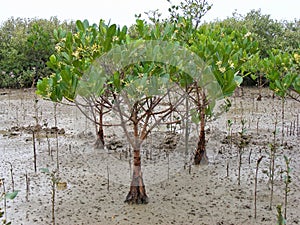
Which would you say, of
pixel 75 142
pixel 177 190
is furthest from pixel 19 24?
pixel 177 190

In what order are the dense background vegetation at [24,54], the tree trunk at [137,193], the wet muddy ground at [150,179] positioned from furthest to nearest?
→ the dense background vegetation at [24,54]
the tree trunk at [137,193]
the wet muddy ground at [150,179]

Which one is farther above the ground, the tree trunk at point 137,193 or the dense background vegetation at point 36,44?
the dense background vegetation at point 36,44

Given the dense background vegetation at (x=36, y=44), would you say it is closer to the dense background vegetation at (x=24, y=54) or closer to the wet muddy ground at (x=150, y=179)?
the dense background vegetation at (x=24, y=54)

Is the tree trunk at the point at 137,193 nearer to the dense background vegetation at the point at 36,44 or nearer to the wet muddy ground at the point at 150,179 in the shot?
the wet muddy ground at the point at 150,179

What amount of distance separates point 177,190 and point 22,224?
137 cm

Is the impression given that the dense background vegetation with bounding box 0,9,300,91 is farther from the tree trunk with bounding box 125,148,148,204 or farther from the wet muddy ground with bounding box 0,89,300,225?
the tree trunk with bounding box 125,148,148,204

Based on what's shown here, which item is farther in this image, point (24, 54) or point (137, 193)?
point (24, 54)

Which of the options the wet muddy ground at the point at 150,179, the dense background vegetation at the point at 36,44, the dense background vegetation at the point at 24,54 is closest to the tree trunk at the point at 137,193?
the wet muddy ground at the point at 150,179

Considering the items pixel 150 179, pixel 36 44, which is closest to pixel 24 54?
pixel 36 44

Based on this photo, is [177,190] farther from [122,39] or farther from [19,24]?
[19,24]

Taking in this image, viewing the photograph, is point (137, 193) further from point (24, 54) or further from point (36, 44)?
point (24, 54)

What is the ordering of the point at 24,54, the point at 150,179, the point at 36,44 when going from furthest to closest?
the point at 24,54 < the point at 36,44 < the point at 150,179

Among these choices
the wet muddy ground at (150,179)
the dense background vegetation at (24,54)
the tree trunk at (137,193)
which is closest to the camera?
the wet muddy ground at (150,179)

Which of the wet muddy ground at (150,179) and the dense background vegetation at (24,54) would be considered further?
the dense background vegetation at (24,54)
